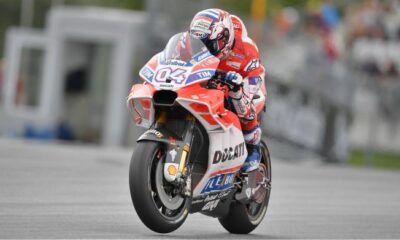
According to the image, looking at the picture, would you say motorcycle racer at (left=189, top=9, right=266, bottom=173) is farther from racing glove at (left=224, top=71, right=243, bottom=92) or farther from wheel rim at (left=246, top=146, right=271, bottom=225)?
wheel rim at (left=246, top=146, right=271, bottom=225)

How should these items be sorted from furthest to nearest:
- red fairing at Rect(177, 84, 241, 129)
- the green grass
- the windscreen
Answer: the green grass, the windscreen, red fairing at Rect(177, 84, 241, 129)

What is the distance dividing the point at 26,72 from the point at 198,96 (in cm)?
2164

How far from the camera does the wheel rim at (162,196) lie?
8219 millimetres

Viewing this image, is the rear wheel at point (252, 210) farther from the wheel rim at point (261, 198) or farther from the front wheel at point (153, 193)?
the front wheel at point (153, 193)

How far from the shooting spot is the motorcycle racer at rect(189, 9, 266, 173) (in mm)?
8789

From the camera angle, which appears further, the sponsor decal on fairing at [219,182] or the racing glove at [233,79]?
the racing glove at [233,79]

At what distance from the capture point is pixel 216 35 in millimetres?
8820

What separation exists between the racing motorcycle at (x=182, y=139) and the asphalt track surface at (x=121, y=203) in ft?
0.89

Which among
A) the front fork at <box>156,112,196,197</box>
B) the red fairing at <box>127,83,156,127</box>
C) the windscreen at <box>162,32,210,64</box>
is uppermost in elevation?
the windscreen at <box>162,32,210,64</box>

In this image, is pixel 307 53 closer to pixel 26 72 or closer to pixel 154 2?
pixel 154 2

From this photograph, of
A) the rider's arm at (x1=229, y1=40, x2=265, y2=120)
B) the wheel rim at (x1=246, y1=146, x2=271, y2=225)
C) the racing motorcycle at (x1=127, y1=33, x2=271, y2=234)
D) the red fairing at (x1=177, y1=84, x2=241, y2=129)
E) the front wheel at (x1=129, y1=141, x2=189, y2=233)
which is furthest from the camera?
the wheel rim at (x1=246, y1=146, x2=271, y2=225)

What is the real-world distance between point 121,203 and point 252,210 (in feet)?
6.54

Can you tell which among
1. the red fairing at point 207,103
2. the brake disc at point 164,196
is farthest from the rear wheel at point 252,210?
the brake disc at point 164,196

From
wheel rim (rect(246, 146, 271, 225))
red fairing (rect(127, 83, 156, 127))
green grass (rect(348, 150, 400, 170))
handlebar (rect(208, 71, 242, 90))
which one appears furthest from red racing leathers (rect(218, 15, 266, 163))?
green grass (rect(348, 150, 400, 170))
